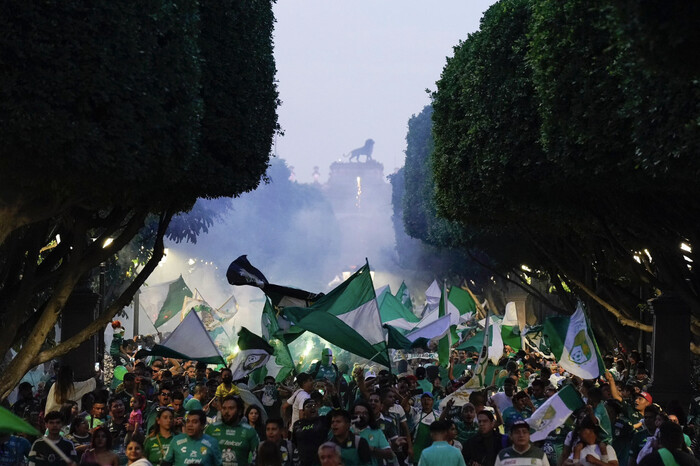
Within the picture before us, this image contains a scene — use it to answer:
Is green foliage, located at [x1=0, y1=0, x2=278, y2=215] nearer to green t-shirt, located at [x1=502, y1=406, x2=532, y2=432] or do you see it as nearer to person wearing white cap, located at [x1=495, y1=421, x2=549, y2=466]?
green t-shirt, located at [x1=502, y1=406, x2=532, y2=432]

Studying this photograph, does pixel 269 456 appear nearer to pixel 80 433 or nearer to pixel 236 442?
pixel 236 442

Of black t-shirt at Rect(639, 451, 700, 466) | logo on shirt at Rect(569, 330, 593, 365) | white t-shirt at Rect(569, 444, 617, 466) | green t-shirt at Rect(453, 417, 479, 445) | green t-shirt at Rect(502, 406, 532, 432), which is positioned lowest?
black t-shirt at Rect(639, 451, 700, 466)

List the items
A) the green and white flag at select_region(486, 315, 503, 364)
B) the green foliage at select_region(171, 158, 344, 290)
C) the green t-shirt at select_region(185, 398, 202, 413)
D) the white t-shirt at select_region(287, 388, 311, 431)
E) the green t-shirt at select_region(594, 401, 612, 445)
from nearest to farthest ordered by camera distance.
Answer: the green t-shirt at select_region(594, 401, 612, 445)
the green t-shirt at select_region(185, 398, 202, 413)
the white t-shirt at select_region(287, 388, 311, 431)
the green and white flag at select_region(486, 315, 503, 364)
the green foliage at select_region(171, 158, 344, 290)

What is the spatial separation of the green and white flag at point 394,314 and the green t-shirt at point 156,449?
643 inches

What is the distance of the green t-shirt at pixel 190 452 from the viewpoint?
39.4 ft

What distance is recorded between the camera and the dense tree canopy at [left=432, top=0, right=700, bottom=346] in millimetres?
14625

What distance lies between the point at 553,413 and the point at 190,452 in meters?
4.23

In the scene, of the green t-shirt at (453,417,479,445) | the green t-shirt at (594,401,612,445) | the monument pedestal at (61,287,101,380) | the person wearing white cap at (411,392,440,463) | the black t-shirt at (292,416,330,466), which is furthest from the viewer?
the monument pedestal at (61,287,101,380)

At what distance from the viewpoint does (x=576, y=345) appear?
17844 mm

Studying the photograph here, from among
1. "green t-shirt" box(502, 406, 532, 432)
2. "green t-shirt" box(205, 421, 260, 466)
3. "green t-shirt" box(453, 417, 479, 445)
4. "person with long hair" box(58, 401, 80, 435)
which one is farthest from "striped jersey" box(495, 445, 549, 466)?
"person with long hair" box(58, 401, 80, 435)

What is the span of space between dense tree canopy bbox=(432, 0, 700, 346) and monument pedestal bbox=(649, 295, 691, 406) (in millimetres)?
344

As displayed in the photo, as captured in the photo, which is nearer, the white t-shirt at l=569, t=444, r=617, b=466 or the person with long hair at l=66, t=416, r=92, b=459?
the white t-shirt at l=569, t=444, r=617, b=466

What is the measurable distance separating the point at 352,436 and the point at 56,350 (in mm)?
8939

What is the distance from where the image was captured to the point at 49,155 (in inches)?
596
